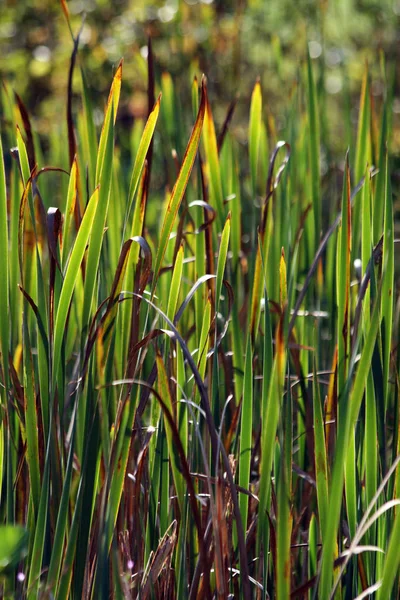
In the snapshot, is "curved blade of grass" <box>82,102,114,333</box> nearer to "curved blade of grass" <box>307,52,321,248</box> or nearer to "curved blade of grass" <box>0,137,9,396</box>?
"curved blade of grass" <box>0,137,9,396</box>

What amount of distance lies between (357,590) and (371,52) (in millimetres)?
2500

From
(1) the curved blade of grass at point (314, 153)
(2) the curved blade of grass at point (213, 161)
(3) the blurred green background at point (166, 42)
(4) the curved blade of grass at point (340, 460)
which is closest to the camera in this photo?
(4) the curved blade of grass at point (340, 460)

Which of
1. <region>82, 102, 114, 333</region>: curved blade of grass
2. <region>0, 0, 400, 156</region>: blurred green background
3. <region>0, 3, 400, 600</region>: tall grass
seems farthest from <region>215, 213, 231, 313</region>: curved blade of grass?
<region>0, 0, 400, 156</region>: blurred green background

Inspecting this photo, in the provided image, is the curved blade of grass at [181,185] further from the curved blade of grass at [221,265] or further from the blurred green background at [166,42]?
the blurred green background at [166,42]

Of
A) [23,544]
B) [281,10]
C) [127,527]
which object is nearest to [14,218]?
[127,527]

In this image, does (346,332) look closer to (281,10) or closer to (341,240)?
(341,240)

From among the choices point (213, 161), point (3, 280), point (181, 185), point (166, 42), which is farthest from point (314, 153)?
point (166, 42)

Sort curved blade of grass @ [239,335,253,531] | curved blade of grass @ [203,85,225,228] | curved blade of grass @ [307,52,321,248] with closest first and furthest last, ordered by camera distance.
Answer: curved blade of grass @ [239,335,253,531] < curved blade of grass @ [203,85,225,228] < curved blade of grass @ [307,52,321,248]

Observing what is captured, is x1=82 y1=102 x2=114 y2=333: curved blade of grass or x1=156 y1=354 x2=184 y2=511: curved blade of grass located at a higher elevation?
x1=82 y1=102 x2=114 y2=333: curved blade of grass

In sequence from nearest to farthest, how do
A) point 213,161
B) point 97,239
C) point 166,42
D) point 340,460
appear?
point 340,460, point 97,239, point 213,161, point 166,42

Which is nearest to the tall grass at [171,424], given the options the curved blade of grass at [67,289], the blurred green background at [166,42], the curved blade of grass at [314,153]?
the curved blade of grass at [67,289]

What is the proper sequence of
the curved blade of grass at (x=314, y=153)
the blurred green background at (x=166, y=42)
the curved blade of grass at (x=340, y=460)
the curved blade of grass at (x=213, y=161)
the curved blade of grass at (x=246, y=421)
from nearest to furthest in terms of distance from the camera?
the curved blade of grass at (x=340, y=460)
the curved blade of grass at (x=246, y=421)
the curved blade of grass at (x=213, y=161)
the curved blade of grass at (x=314, y=153)
the blurred green background at (x=166, y=42)

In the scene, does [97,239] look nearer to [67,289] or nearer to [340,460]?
[67,289]

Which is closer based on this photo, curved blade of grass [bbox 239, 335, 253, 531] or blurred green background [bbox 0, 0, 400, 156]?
curved blade of grass [bbox 239, 335, 253, 531]
